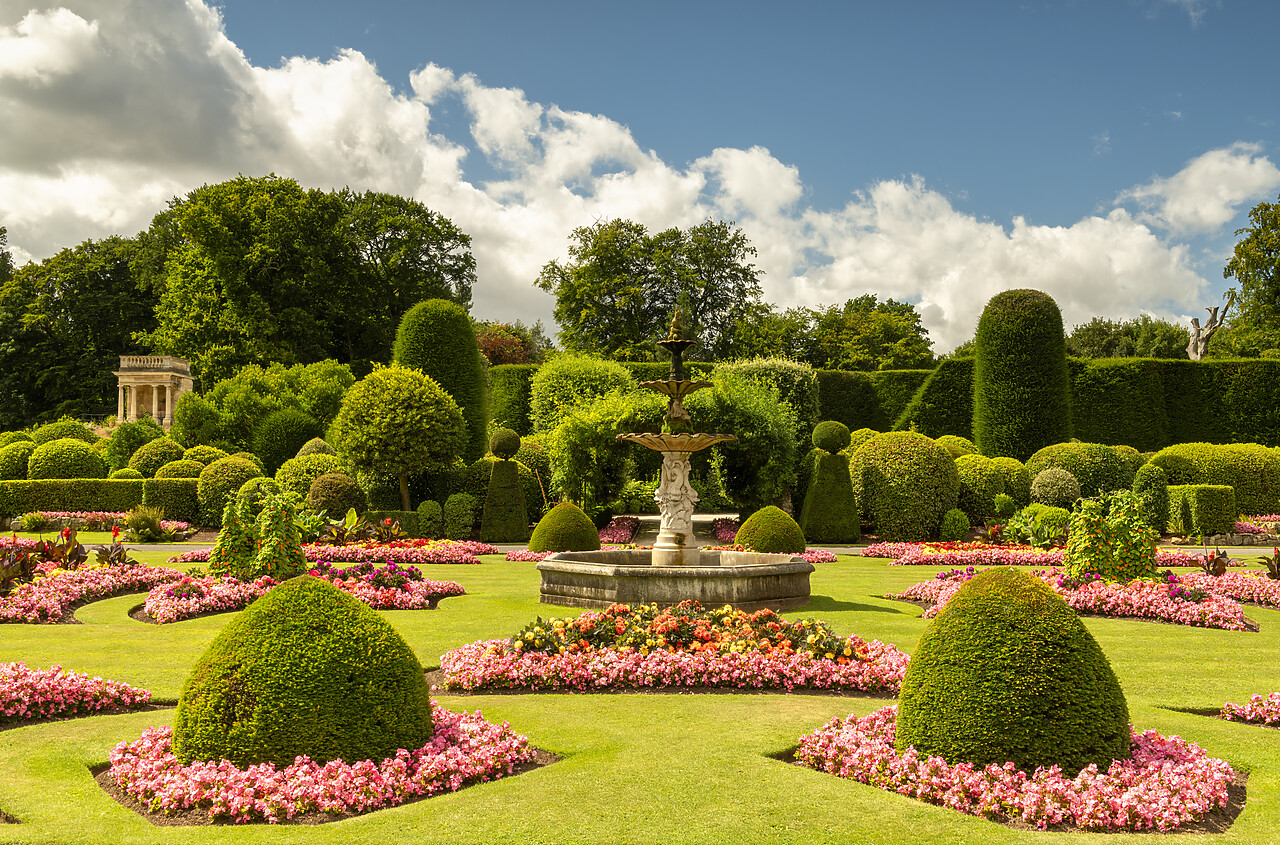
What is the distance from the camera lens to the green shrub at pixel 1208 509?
20547mm

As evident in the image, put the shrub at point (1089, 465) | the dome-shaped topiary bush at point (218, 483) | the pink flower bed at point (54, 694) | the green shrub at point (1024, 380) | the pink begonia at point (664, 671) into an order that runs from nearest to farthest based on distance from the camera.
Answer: the pink flower bed at point (54, 694) → the pink begonia at point (664, 671) → the shrub at point (1089, 465) → the dome-shaped topiary bush at point (218, 483) → the green shrub at point (1024, 380)

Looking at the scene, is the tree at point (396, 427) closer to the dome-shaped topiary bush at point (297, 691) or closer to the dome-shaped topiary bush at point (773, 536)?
the dome-shaped topiary bush at point (773, 536)

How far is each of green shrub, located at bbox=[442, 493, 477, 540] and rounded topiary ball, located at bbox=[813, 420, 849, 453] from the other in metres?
9.13

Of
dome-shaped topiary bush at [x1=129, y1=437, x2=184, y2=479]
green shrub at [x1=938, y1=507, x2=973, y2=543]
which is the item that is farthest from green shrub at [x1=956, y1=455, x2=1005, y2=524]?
dome-shaped topiary bush at [x1=129, y1=437, x2=184, y2=479]

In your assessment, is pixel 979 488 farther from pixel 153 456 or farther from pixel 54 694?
pixel 153 456

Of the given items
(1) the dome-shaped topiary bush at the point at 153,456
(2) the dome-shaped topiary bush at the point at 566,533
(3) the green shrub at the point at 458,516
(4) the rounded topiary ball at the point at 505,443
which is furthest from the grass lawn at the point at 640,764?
(1) the dome-shaped topiary bush at the point at 153,456

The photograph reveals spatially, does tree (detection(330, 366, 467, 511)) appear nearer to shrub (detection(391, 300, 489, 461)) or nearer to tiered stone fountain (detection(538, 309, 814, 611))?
shrub (detection(391, 300, 489, 461))

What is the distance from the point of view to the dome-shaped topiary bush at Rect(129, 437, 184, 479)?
25984 millimetres

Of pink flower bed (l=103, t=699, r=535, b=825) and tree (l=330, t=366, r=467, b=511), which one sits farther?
tree (l=330, t=366, r=467, b=511)

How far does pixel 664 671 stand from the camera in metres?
7.26

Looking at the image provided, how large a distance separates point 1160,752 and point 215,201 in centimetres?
4059

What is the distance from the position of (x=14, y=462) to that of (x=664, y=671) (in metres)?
27.4

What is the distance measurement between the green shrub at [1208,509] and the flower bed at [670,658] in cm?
1714

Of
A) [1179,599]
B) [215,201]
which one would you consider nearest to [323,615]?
[1179,599]
